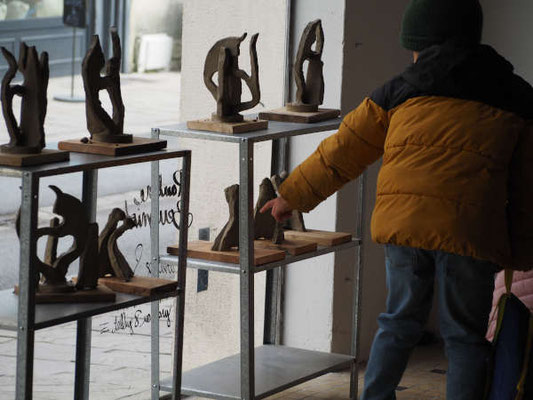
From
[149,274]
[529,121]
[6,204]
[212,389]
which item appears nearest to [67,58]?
[6,204]

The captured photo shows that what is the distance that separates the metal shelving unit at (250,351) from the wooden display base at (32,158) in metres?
0.64

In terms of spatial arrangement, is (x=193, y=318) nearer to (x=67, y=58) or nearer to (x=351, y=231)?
(x=351, y=231)

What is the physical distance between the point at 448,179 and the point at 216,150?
1488 mm

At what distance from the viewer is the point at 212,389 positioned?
3498 millimetres

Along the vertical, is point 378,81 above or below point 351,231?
above

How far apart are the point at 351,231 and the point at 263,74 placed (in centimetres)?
69

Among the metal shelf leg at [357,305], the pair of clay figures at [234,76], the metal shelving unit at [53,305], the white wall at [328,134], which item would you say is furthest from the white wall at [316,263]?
the metal shelving unit at [53,305]

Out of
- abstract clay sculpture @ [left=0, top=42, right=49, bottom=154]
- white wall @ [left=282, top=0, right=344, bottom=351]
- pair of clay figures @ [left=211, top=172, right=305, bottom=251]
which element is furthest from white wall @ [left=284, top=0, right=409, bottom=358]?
abstract clay sculpture @ [left=0, top=42, right=49, bottom=154]

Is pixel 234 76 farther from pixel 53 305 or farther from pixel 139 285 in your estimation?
pixel 53 305

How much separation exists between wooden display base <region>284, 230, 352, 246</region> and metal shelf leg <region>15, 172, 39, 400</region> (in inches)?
51.4

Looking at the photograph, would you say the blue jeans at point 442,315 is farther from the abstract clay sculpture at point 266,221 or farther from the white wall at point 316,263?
the white wall at point 316,263

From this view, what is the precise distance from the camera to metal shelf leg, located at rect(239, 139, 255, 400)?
10.7ft

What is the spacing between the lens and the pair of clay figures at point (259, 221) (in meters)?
3.48

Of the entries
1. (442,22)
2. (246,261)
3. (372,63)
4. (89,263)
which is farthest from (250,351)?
(372,63)
